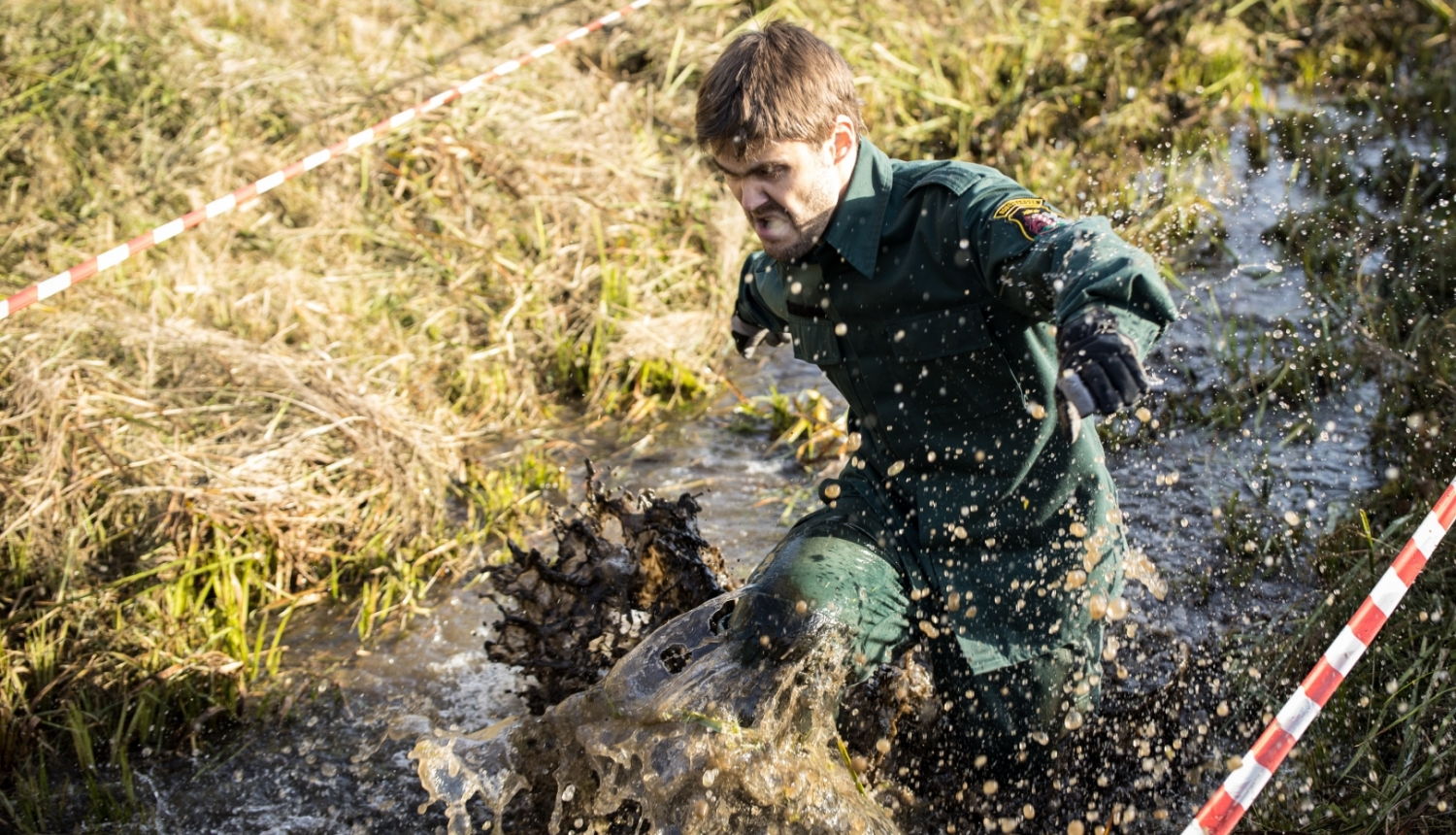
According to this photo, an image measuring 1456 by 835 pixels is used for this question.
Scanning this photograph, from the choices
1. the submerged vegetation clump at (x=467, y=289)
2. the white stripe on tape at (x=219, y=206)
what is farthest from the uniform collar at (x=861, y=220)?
the white stripe on tape at (x=219, y=206)

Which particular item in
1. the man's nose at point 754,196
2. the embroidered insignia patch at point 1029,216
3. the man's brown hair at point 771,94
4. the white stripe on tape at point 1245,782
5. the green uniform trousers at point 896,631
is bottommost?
the green uniform trousers at point 896,631

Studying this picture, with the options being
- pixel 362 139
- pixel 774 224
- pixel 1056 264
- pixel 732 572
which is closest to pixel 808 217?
pixel 774 224

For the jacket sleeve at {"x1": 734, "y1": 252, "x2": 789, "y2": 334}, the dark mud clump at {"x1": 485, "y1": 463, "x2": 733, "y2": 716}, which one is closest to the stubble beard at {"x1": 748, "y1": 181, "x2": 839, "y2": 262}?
the jacket sleeve at {"x1": 734, "y1": 252, "x2": 789, "y2": 334}

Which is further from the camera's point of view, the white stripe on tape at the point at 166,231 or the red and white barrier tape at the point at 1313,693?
the white stripe on tape at the point at 166,231

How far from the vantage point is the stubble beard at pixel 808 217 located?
2.51 m

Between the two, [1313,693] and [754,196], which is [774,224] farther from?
[1313,693]

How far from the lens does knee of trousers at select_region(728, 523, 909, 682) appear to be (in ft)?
7.91

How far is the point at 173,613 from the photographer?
3.72 metres

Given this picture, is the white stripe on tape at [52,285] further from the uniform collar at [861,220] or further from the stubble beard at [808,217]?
the uniform collar at [861,220]

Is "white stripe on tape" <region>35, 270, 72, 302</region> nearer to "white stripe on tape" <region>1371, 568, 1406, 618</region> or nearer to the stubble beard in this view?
the stubble beard

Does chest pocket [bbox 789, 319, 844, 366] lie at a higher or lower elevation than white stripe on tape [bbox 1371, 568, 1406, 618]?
higher

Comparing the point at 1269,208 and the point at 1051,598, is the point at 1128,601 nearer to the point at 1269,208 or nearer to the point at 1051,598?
the point at 1051,598

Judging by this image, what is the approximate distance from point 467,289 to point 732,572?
2245 millimetres

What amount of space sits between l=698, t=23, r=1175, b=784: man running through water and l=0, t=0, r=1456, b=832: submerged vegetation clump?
33 centimetres
